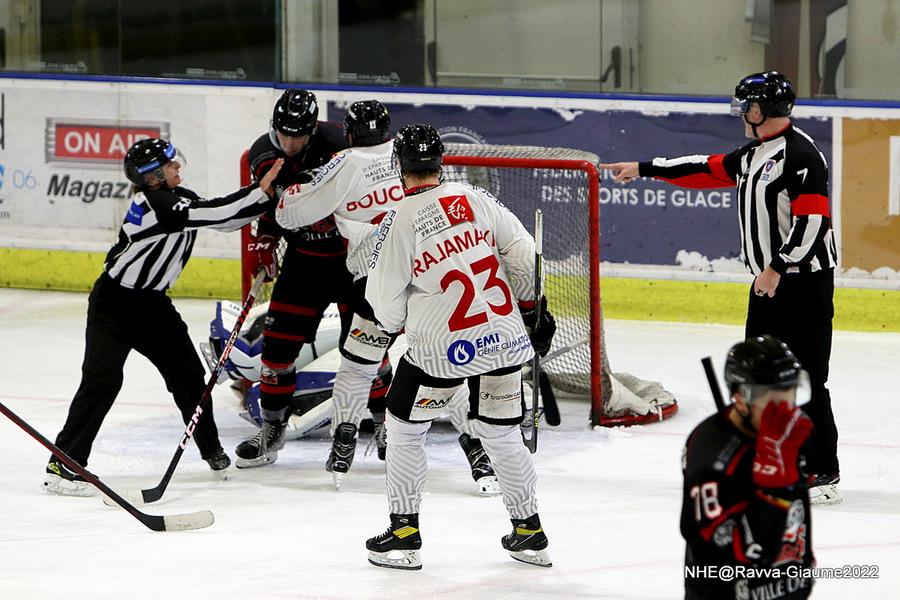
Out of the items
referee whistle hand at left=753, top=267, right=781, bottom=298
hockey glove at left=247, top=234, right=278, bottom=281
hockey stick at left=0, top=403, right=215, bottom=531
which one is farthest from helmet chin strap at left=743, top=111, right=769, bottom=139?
hockey stick at left=0, top=403, right=215, bottom=531

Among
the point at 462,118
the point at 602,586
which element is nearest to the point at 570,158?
the point at 462,118

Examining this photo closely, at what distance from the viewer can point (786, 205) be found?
4562 millimetres

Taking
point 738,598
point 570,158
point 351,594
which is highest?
point 570,158

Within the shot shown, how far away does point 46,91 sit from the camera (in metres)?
8.64

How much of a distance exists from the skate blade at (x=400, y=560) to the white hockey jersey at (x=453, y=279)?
1.71ft

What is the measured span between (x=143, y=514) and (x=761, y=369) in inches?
95.1

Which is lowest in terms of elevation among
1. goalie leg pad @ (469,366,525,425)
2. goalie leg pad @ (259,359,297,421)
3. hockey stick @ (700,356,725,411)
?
goalie leg pad @ (259,359,297,421)

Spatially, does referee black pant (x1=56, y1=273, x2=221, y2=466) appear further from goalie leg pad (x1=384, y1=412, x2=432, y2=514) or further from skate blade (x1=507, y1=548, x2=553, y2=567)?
skate blade (x1=507, y1=548, x2=553, y2=567)

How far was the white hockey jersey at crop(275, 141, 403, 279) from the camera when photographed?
4.91 metres

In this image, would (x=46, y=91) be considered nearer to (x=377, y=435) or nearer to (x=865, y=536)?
(x=377, y=435)

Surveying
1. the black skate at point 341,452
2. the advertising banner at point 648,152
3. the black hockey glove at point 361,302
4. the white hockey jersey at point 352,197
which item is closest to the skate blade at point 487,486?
the black skate at point 341,452

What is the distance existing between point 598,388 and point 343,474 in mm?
1246

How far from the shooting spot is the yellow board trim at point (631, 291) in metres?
7.42

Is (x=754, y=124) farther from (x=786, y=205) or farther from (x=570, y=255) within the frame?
(x=570, y=255)
